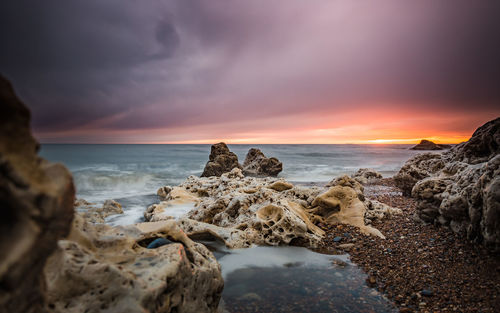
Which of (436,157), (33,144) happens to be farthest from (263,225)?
(436,157)

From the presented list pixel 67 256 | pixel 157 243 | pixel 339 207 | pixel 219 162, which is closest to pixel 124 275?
pixel 67 256

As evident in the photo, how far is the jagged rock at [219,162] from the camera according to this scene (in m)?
19.7

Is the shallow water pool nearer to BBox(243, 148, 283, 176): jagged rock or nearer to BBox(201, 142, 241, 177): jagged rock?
BBox(201, 142, 241, 177): jagged rock

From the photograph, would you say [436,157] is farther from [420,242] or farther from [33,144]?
[33,144]

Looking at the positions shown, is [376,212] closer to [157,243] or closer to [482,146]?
[482,146]

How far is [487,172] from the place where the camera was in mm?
3756

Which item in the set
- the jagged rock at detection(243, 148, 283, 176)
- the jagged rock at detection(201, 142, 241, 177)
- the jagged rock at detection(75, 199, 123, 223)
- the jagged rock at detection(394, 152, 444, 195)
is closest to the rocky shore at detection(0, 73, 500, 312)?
the jagged rock at detection(75, 199, 123, 223)

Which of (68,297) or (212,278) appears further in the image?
(212,278)

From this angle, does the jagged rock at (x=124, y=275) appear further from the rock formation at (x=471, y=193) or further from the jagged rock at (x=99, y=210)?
the jagged rock at (x=99, y=210)

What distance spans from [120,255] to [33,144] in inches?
60.9

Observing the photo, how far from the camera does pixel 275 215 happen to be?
19.0ft

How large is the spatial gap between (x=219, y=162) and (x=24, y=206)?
19.3 m

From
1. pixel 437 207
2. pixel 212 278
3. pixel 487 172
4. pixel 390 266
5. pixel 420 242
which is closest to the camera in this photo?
pixel 212 278

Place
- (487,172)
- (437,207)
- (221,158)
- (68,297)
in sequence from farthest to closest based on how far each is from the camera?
1. (221,158)
2. (437,207)
3. (487,172)
4. (68,297)
